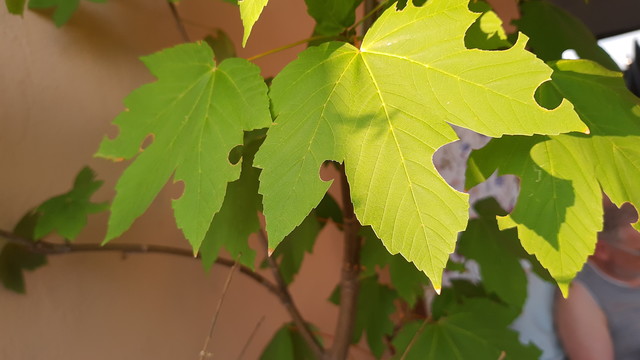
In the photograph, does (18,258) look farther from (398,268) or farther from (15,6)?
(398,268)

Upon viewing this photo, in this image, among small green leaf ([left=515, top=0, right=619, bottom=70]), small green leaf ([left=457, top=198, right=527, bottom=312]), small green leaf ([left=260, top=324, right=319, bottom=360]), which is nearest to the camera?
small green leaf ([left=515, top=0, right=619, bottom=70])

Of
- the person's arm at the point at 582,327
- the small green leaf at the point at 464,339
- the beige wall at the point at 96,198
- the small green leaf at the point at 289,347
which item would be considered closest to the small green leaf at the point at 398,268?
the small green leaf at the point at 464,339

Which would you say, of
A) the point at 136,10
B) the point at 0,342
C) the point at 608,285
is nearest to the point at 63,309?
the point at 0,342

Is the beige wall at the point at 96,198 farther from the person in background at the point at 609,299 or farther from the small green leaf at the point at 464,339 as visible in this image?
the person in background at the point at 609,299

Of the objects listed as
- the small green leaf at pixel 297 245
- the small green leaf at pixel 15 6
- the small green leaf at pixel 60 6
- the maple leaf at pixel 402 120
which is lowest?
the small green leaf at pixel 297 245

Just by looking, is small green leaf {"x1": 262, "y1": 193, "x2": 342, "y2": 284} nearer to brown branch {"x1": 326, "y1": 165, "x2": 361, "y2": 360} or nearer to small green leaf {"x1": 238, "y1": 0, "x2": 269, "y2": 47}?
brown branch {"x1": 326, "y1": 165, "x2": 361, "y2": 360}

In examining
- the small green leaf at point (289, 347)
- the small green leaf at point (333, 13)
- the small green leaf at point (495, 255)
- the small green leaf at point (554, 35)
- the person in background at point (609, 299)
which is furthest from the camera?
the person in background at point (609, 299)

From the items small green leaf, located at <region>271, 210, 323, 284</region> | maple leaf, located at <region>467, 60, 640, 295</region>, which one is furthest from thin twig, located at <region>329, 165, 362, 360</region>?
maple leaf, located at <region>467, 60, 640, 295</region>

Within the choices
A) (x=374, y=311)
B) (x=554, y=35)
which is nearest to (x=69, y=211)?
(x=374, y=311)
